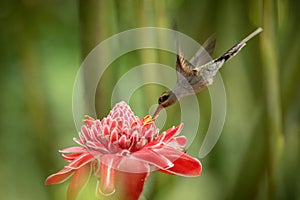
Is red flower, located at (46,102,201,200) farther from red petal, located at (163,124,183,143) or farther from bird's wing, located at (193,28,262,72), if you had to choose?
bird's wing, located at (193,28,262,72)

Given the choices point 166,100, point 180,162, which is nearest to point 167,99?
point 166,100

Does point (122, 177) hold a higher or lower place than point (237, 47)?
lower

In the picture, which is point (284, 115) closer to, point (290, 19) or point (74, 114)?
point (290, 19)

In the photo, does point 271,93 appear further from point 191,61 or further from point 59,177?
point 59,177

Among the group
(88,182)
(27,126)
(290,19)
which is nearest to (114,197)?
(88,182)

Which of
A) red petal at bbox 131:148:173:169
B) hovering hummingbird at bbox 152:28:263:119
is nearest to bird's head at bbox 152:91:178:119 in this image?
hovering hummingbird at bbox 152:28:263:119
